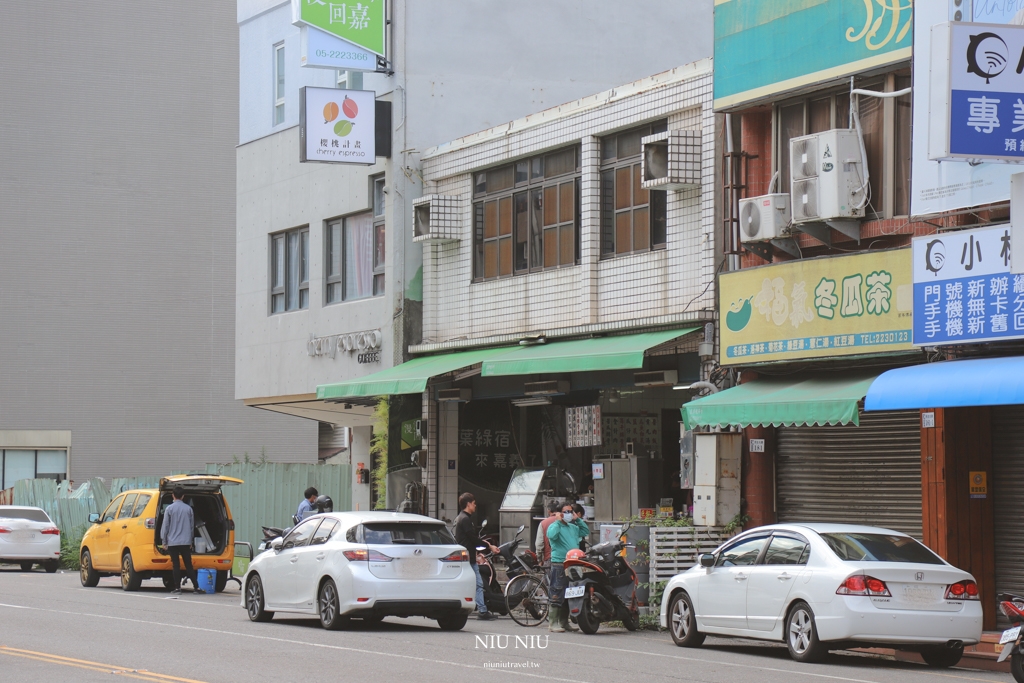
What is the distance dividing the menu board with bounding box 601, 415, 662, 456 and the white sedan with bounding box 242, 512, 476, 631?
6.76 meters

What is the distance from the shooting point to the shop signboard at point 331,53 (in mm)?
25984

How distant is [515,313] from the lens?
24.5m

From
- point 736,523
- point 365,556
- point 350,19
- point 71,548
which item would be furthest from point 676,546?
point 71,548

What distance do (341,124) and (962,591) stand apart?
15367 mm

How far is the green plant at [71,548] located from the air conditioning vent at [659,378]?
632 inches

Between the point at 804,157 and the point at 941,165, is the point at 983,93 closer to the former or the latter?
the point at 941,165

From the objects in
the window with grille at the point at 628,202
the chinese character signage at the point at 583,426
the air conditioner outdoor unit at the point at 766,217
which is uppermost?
the window with grille at the point at 628,202

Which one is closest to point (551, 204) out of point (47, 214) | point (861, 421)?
point (861, 421)

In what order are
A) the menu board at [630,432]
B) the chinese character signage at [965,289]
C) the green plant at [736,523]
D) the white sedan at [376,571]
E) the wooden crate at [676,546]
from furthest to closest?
the menu board at [630,432] → the green plant at [736,523] → the wooden crate at [676,546] → the white sedan at [376,571] → the chinese character signage at [965,289]

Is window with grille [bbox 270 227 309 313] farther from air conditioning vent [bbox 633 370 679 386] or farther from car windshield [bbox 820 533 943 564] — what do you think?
car windshield [bbox 820 533 943 564]

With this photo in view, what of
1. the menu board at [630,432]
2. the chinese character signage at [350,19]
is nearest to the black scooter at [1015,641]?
the menu board at [630,432]

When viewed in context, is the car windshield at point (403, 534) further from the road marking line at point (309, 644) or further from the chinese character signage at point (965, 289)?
the chinese character signage at point (965, 289)

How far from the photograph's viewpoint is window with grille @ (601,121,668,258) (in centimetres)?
2178

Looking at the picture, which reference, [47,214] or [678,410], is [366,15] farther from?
[47,214]
